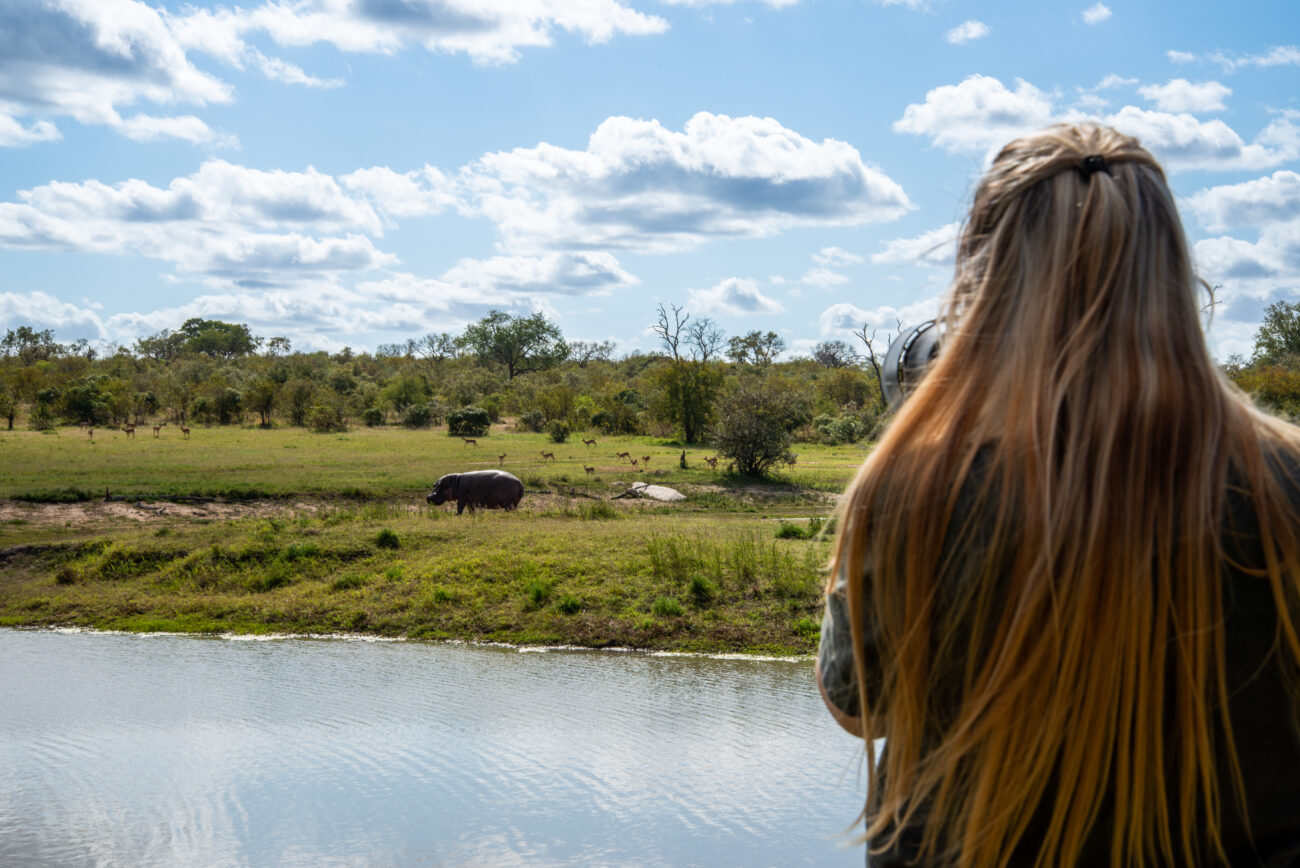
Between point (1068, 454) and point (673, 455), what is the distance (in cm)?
3087

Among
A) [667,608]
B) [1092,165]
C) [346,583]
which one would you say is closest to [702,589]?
[667,608]

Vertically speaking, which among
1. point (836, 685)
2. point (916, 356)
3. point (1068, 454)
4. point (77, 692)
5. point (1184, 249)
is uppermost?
point (1184, 249)

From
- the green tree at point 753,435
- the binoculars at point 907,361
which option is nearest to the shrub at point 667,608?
the binoculars at point 907,361

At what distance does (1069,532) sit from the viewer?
1187mm

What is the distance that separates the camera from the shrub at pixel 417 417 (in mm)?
44219

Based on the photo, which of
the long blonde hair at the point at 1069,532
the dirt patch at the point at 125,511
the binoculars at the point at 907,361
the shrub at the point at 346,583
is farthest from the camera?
the dirt patch at the point at 125,511

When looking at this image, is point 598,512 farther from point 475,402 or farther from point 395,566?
point 475,402

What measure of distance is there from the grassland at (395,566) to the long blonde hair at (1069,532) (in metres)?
8.70

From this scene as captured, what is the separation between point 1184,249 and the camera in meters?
1.27

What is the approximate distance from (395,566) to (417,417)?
108ft

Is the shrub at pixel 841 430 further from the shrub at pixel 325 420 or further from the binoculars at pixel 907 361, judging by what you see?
the binoculars at pixel 907 361

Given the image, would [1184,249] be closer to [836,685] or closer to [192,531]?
[836,685]

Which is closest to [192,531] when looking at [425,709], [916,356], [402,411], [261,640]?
[261,640]

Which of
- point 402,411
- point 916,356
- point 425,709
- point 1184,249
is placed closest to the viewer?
point 1184,249
